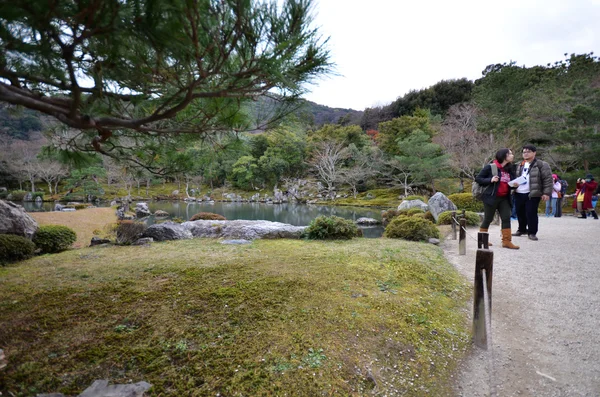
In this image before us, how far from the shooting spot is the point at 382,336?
81.1 inches

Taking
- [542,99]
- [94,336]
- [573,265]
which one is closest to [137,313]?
[94,336]

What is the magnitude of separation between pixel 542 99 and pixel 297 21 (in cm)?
1890

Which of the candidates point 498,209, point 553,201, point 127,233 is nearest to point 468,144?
point 553,201

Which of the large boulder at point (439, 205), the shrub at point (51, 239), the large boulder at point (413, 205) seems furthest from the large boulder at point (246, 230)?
the large boulder at point (413, 205)

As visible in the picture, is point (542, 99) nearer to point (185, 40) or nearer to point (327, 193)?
point (327, 193)

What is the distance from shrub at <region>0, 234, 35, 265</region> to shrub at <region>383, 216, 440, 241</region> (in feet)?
24.1

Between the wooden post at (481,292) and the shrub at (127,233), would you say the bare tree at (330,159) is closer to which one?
the shrub at (127,233)

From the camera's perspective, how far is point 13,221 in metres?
4.87

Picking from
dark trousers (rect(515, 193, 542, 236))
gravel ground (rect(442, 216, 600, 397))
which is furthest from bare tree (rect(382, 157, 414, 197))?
gravel ground (rect(442, 216, 600, 397))

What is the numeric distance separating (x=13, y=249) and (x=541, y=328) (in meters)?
6.87

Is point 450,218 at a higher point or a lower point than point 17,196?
lower

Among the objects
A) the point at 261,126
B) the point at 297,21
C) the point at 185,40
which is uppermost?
the point at 297,21

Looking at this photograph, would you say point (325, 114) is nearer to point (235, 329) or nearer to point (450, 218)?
point (450, 218)

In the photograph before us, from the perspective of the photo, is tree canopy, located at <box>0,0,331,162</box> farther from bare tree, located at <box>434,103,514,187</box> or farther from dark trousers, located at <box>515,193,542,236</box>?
bare tree, located at <box>434,103,514,187</box>
